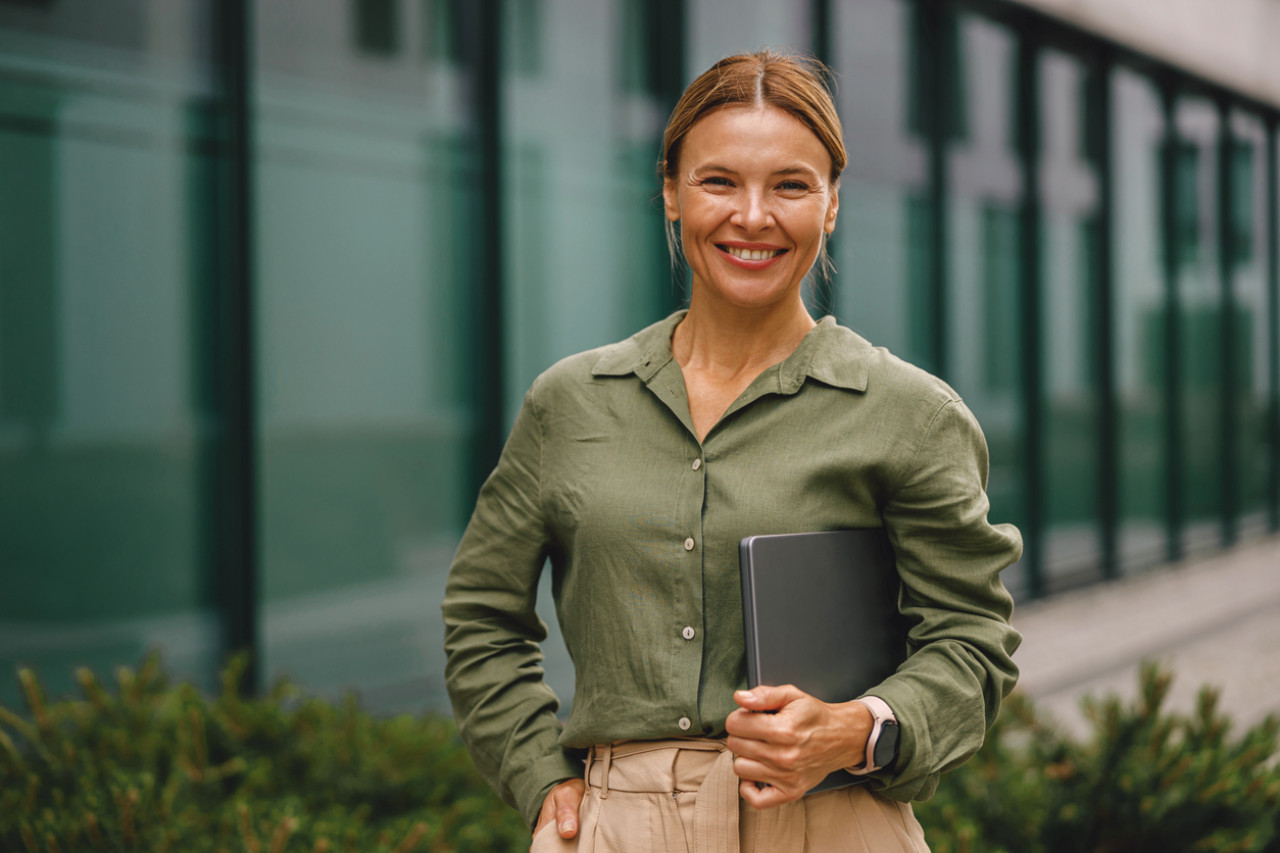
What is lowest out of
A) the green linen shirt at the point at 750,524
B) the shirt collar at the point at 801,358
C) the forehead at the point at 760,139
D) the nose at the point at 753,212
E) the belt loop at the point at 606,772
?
the belt loop at the point at 606,772

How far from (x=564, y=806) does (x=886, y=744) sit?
18.3 inches

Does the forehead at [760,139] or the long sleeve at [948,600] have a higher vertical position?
the forehead at [760,139]

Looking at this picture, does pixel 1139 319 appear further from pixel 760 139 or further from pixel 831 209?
pixel 760 139

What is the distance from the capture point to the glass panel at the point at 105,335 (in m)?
4.19

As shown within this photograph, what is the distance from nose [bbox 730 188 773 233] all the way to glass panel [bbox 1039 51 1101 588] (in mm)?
8196

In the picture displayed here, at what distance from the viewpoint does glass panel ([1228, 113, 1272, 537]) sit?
12.6 meters

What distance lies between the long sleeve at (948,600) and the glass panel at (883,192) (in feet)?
18.1

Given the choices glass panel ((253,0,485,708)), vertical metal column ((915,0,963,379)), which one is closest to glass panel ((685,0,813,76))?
vertical metal column ((915,0,963,379))

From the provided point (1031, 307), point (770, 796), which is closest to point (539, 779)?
point (770, 796)

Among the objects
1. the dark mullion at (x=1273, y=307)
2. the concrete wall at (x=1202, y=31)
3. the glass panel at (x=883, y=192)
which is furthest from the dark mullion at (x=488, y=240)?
the dark mullion at (x=1273, y=307)

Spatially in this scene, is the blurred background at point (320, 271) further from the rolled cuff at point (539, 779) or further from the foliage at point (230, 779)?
the rolled cuff at point (539, 779)

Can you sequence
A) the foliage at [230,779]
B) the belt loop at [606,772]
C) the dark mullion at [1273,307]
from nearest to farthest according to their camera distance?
the belt loop at [606,772] < the foliage at [230,779] < the dark mullion at [1273,307]

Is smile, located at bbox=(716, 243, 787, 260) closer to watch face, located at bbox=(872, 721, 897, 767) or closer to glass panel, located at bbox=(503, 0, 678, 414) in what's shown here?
watch face, located at bbox=(872, 721, 897, 767)

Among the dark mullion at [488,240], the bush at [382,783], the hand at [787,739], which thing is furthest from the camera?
the dark mullion at [488,240]
